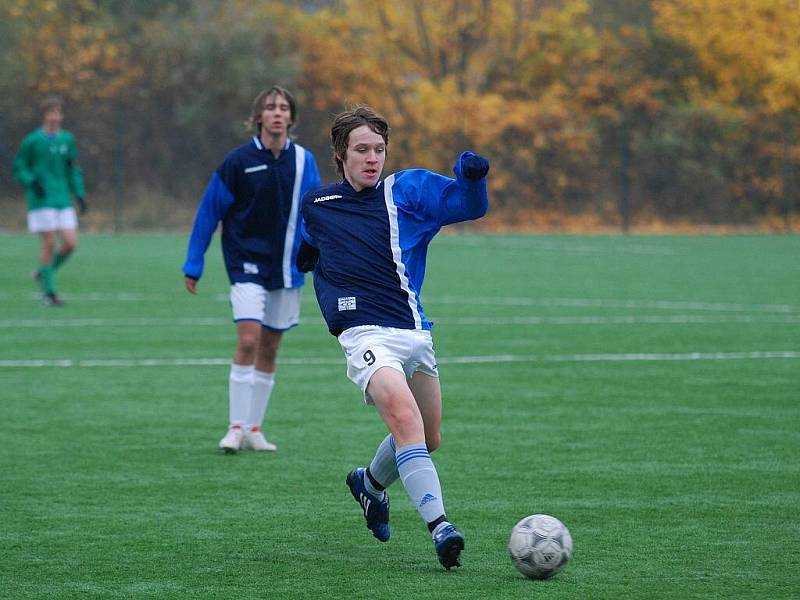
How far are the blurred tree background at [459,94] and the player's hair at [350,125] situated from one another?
28275 millimetres

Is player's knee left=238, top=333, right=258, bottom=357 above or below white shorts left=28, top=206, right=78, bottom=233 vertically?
below

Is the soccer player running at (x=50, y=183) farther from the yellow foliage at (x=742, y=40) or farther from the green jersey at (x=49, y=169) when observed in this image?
the yellow foliage at (x=742, y=40)

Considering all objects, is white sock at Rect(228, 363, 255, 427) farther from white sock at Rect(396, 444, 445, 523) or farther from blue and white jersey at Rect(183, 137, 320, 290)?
white sock at Rect(396, 444, 445, 523)

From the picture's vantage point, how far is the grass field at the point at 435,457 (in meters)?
5.24

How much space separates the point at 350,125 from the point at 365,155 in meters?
0.13

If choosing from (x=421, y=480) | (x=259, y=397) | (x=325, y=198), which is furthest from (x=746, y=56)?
(x=421, y=480)

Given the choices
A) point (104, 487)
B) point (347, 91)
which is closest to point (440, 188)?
point (104, 487)

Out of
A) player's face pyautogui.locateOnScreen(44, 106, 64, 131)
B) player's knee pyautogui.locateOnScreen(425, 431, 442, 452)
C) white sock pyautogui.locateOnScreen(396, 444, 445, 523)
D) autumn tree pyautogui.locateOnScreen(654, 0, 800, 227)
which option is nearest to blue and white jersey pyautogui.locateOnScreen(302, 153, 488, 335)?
player's knee pyautogui.locateOnScreen(425, 431, 442, 452)

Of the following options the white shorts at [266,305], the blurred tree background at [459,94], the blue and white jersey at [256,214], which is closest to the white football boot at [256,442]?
the white shorts at [266,305]

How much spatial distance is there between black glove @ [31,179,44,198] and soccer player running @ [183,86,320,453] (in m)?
9.48

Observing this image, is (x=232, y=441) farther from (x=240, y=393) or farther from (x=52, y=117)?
(x=52, y=117)

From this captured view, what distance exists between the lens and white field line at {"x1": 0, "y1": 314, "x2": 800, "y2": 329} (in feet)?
47.5

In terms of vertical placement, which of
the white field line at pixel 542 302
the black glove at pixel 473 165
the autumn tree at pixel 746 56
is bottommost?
the white field line at pixel 542 302

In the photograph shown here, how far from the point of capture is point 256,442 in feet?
26.3
